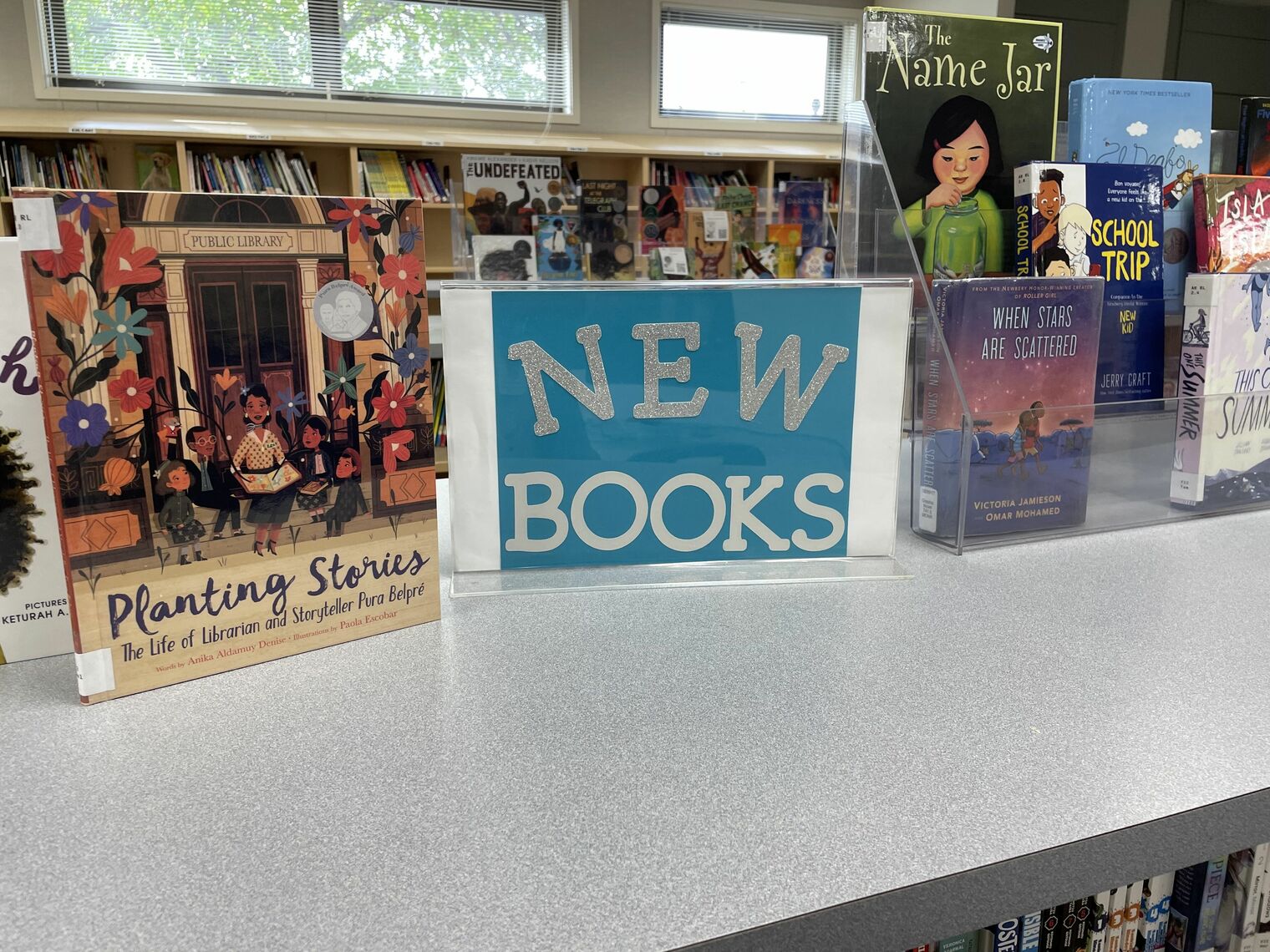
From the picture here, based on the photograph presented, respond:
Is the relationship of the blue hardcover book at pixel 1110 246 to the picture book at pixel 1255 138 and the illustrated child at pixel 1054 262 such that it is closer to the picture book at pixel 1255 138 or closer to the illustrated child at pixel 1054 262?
the illustrated child at pixel 1054 262

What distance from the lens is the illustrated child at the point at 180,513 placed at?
67 cm

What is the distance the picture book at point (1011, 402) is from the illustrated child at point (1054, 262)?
77 mm

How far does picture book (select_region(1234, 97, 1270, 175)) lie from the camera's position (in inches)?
49.9

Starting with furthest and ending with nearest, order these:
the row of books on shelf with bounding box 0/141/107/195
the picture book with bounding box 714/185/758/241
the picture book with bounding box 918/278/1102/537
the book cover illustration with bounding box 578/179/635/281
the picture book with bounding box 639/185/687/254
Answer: the row of books on shelf with bounding box 0/141/107/195, the picture book with bounding box 714/185/758/241, the picture book with bounding box 639/185/687/254, the book cover illustration with bounding box 578/179/635/281, the picture book with bounding box 918/278/1102/537

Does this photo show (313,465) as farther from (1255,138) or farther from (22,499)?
(1255,138)

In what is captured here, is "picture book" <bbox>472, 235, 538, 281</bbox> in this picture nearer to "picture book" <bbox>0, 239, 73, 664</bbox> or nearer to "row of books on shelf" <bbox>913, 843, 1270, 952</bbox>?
"picture book" <bbox>0, 239, 73, 664</bbox>

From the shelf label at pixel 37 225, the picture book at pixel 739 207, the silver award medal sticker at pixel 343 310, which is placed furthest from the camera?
the picture book at pixel 739 207

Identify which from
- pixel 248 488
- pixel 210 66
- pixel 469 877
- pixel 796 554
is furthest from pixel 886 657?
pixel 210 66

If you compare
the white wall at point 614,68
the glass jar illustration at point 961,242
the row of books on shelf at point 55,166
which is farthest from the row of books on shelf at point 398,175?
the glass jar illustration at point 961,242

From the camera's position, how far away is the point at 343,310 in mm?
725

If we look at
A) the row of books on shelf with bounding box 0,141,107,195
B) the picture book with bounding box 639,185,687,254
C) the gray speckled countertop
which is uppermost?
the row of books on shelf with bounding box 0,141,107,195

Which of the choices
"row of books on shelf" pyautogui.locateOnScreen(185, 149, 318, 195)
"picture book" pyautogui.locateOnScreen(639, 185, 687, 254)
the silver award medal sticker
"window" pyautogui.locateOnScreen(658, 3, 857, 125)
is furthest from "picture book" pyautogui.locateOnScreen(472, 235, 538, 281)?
"window" pyautogui.locateOnScreen(658, 3, 857, 125)

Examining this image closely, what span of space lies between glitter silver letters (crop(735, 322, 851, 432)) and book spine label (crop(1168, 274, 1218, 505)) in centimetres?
50

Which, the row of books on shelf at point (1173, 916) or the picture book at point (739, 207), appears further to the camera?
the picture book at point (739, 207)
